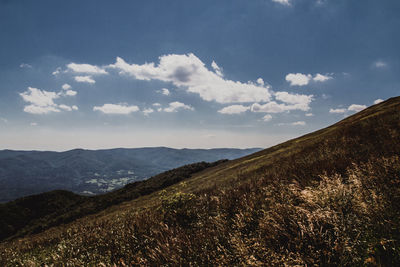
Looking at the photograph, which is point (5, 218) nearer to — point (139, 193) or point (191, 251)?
point (139, 193)

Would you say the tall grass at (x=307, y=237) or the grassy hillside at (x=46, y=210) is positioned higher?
the tall grass at (x=307, y=237)

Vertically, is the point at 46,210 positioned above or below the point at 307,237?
below

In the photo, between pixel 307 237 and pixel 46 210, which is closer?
pixel 307 237

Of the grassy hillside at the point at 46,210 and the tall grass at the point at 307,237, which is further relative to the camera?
the grassy hillside at the point at 46,210

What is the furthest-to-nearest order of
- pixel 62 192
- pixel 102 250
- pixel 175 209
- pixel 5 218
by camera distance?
pixel 62 192
pixel 5 218
pixel 175 209
pixel 102 250

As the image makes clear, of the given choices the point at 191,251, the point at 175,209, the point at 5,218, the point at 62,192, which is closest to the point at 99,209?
the point at 5,218

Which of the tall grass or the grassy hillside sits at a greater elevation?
the tall grass

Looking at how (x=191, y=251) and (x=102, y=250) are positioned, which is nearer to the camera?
(x=191, y=251)

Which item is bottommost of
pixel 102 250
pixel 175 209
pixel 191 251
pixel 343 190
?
pixel 102 250

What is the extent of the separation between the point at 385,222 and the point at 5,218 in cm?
6313

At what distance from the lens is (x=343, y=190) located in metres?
3.41

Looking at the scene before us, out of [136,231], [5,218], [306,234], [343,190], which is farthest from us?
[5,218]

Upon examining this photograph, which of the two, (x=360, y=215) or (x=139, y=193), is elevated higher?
(x=360, y=215)

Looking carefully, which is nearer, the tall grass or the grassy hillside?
the tall grass
